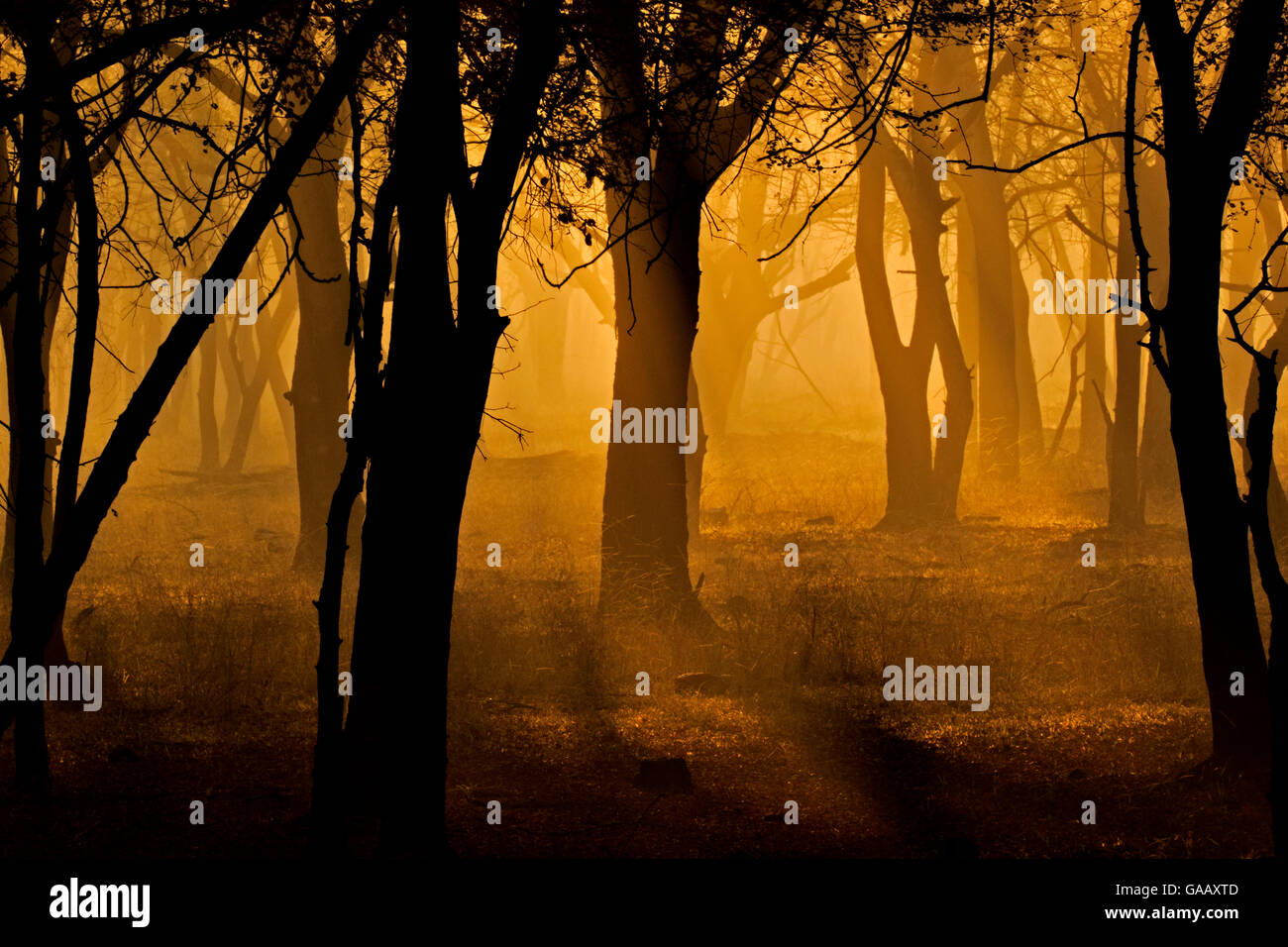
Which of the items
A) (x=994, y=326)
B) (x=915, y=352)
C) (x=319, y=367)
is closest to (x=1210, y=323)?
(x=319, y=367)

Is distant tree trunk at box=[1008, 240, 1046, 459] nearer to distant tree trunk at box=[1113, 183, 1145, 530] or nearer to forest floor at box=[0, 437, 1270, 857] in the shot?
distant tree trunk at box=[1113, 183, 1145, 530]

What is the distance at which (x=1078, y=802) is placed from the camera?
634 centimetres

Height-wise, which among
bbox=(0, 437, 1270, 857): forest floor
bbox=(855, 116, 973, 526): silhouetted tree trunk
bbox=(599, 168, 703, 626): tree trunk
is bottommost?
bbox=(0, 437, 1270, 857): forest floor

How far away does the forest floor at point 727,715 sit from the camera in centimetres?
589

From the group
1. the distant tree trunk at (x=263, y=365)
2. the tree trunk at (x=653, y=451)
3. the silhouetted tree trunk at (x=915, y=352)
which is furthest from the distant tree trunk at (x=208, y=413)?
the tree trunk at (x=653, y=451)

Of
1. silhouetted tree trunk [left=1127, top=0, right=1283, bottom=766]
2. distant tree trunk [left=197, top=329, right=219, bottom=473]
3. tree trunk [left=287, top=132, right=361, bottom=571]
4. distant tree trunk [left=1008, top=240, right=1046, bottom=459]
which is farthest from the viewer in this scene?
distant tree trunk [left=197, top=329, right=219, bottom=473]

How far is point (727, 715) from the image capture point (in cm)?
823

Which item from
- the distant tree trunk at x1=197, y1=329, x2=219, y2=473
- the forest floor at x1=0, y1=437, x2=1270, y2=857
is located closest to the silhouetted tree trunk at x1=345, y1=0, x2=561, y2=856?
the forest floor at x1=0, y1=437, x2=1270, y2=857

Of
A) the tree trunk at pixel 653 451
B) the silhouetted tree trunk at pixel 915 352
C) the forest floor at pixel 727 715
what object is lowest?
the forest floor at pixel 727 715

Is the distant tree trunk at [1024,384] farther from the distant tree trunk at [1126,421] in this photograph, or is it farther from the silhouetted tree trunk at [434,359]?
the silhouetted tree trunk at [434,359]

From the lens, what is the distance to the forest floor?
5.89 metres

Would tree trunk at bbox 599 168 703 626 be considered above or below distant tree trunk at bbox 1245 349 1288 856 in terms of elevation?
above
